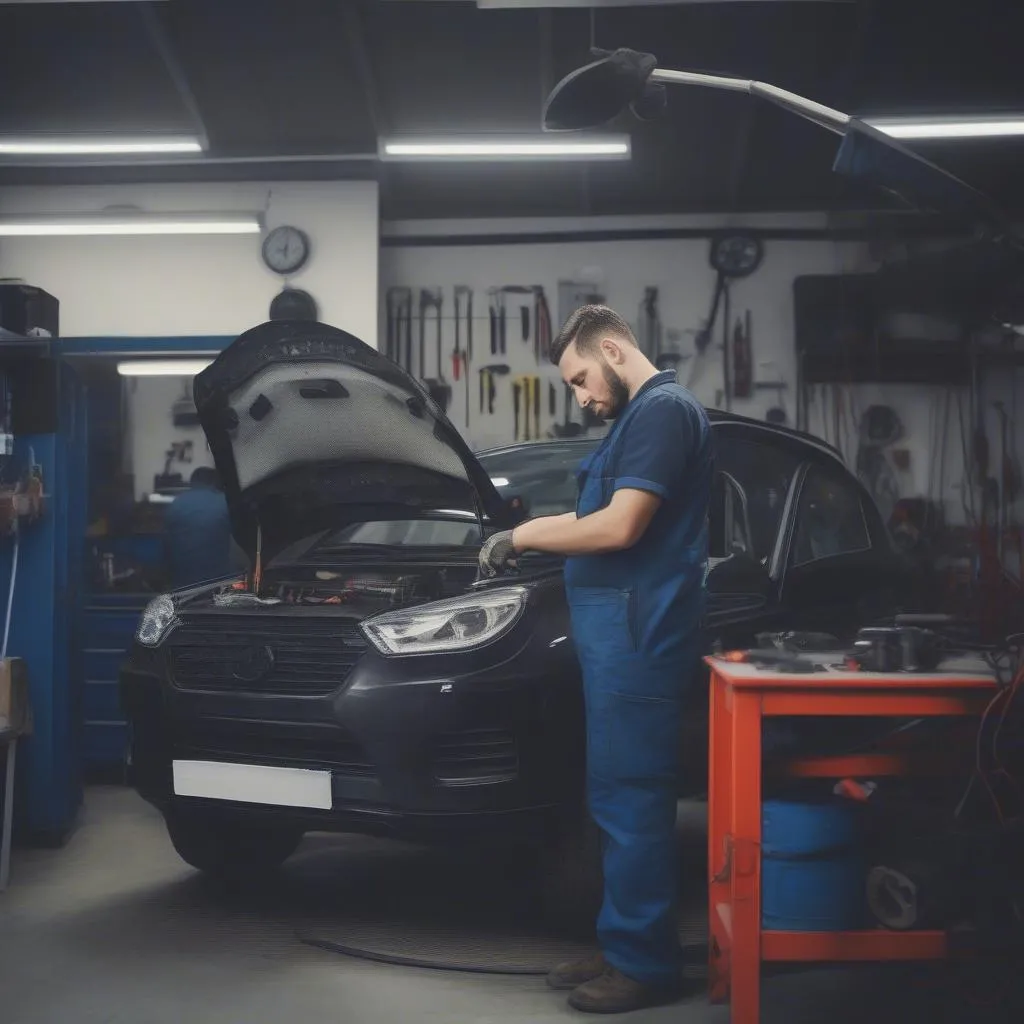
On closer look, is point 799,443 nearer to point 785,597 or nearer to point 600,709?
point 785,597

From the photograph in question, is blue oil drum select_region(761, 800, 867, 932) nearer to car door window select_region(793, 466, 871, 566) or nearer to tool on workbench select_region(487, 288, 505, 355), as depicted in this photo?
car door window select_region(793, 466, 871, 566)

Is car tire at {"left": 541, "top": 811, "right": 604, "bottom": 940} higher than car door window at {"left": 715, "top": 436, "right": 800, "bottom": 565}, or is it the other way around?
car door window at {"left": 715, "top": 436, "right": 800, "bottom": 565}

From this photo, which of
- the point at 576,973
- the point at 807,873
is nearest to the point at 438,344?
the point at 576,973

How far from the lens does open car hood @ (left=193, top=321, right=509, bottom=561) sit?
10.2 feet

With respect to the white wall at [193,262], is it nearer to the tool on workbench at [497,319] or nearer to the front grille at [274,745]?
the tool on workbench at [497,319]

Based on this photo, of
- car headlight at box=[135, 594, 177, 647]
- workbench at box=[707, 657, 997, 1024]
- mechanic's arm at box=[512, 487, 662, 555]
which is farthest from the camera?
car headlight at box=[135, 594, 177, 647]

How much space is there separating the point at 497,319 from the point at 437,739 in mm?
5762

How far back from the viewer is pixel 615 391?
2.81m

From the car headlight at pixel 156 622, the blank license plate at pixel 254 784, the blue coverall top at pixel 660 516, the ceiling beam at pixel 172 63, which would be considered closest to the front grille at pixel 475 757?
the blank license plate at pixel 254 784

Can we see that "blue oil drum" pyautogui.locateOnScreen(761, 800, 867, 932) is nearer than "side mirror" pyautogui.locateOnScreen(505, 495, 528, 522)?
Yes

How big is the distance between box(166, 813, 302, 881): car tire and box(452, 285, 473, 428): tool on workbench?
15.3 feet

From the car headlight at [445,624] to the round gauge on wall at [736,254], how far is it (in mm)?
5753

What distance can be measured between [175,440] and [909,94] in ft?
16.5

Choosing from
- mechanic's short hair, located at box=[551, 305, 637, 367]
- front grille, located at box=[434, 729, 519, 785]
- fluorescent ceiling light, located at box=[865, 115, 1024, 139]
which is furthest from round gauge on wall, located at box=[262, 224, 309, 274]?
front grille, located at box=[434, 729, 519, 785]
